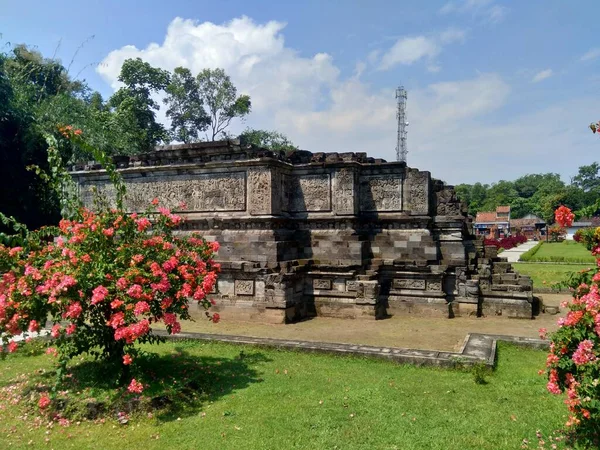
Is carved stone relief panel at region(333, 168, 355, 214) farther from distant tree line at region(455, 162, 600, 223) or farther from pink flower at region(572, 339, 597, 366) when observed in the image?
distant tree line at region(455, 162, 600, 223)

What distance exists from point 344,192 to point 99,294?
8301mm

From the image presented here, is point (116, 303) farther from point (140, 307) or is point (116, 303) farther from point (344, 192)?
point (344, 192)

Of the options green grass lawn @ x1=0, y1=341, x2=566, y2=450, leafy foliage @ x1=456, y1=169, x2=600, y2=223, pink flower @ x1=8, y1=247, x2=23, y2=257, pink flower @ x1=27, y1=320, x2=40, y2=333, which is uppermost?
leafy foliage @ x1=456, y1=169, x2=600, y2=223

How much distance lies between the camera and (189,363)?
7613 millimetres

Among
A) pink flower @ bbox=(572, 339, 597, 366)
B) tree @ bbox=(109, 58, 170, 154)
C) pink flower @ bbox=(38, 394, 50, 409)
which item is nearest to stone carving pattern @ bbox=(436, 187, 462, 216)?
pink flower @ bbox=(572, 339, 597, 366)

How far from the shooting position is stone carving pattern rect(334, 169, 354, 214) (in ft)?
41.8

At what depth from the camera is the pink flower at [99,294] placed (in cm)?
557

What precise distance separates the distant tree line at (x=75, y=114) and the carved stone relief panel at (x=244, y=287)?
752cm

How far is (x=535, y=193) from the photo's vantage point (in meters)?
107

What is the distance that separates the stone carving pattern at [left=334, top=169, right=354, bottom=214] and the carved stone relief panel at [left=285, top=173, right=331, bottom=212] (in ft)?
0.84

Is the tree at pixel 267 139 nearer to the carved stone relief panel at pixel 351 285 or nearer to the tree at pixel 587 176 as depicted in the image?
the carved stone relief panel at pixel 351 285

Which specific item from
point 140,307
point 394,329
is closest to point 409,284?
point 394,329

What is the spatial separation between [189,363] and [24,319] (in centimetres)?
262

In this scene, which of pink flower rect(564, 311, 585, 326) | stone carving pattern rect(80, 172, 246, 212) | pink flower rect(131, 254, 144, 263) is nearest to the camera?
pink flower rect(564, 311, 585, 326)
